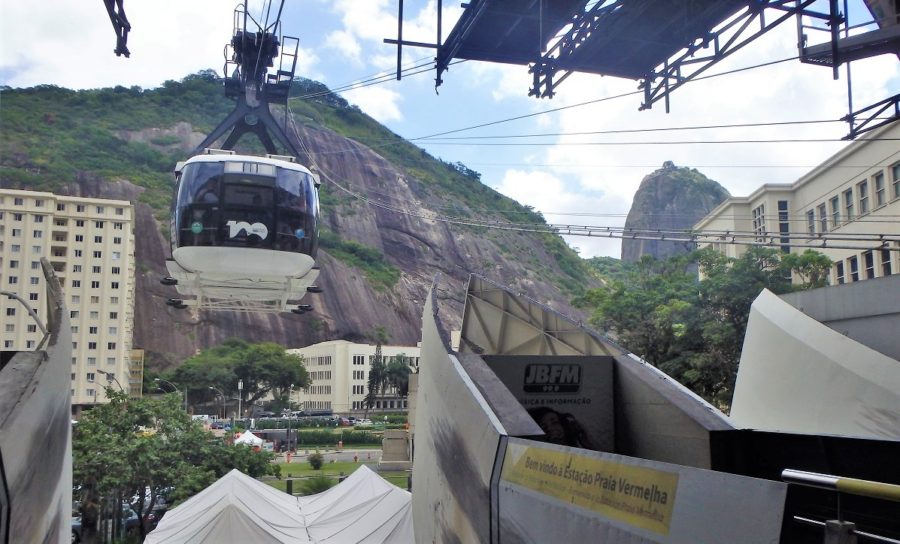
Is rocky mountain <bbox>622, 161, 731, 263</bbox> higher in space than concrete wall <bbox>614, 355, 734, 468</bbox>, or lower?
higher

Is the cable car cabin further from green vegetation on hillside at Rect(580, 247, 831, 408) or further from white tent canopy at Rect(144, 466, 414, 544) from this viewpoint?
green vegetation on hillside at Rect(580, 247, 831, 408)

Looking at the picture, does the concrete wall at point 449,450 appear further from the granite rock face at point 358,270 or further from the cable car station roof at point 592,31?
the granite rock face at point 358,270

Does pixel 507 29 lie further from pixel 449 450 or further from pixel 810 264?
pixel 810 264

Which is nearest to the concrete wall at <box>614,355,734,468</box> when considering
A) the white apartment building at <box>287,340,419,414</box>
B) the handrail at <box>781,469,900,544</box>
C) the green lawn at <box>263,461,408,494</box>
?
the handrail at <box>781,469,900,544</box>

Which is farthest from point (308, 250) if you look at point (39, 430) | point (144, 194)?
point (144, 194)

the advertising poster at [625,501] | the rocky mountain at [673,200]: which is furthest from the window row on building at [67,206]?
the rocky mountain at [673,200]

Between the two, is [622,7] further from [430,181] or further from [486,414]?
[430,181]
